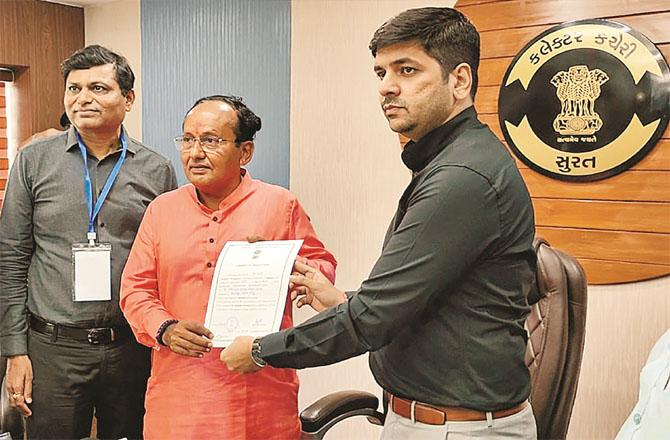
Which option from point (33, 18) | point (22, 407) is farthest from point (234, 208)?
point (33, 18)

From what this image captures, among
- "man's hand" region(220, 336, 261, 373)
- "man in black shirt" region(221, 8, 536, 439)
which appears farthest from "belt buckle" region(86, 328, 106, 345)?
"man in black shirt" region(221, 8, 536, 439)

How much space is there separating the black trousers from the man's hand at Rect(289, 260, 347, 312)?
775 millimetres

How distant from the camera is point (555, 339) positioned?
1933 mm

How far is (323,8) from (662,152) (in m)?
1.59

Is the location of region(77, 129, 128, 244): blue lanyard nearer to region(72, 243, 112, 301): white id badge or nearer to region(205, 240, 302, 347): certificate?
region(72, 243, 112, 301): white id badge

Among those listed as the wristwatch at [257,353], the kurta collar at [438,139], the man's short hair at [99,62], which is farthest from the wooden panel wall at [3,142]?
the kurta collar at [438,139]

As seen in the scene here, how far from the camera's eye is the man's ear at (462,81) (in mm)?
1609

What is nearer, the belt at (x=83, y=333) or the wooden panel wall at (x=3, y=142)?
the belt at (x=83, y=333)

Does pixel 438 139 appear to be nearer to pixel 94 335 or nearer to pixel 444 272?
pixel 444 272

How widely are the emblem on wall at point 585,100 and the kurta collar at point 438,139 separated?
43.6 inches

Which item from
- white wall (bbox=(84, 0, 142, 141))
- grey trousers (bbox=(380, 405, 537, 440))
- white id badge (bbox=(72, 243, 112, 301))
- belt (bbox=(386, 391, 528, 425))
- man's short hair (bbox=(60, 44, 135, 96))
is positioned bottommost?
grey trousers (bbox=(380, 405, 537, 440))

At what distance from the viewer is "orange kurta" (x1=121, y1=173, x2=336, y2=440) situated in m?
2.02

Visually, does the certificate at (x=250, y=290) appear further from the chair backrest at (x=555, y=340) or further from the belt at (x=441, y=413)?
the chair backrest at (x=555, y=340)

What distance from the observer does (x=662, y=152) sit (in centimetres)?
245
